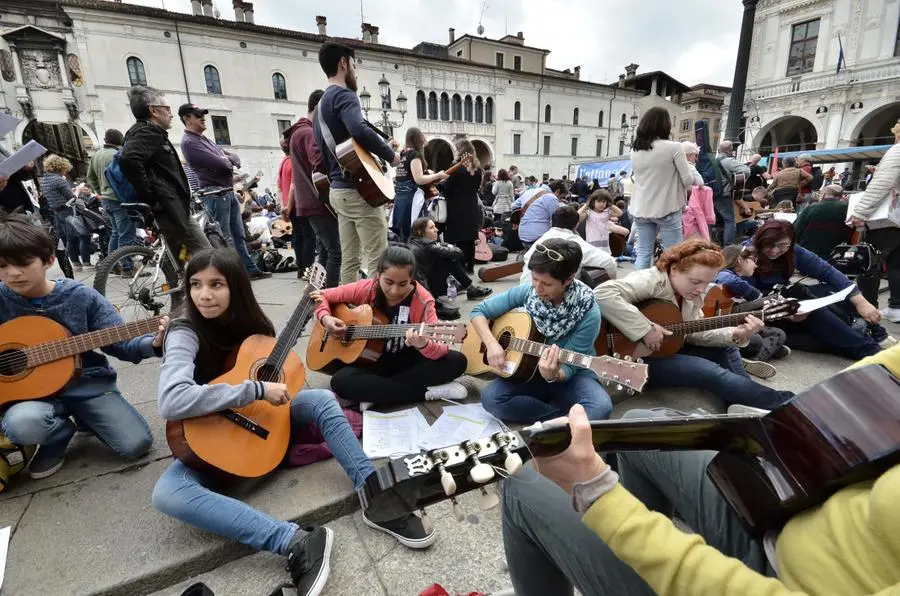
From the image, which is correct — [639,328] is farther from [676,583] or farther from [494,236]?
[494,236]

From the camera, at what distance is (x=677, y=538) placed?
82 centimetres

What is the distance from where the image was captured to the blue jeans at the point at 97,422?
78.1 inches

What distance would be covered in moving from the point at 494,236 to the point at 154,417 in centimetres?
715

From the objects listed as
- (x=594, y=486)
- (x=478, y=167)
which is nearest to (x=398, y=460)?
(x=594, y=486)

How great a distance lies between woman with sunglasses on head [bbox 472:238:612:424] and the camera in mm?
2330

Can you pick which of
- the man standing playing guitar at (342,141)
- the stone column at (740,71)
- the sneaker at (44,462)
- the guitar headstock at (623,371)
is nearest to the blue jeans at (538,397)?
the guitar headstock at (623,371)

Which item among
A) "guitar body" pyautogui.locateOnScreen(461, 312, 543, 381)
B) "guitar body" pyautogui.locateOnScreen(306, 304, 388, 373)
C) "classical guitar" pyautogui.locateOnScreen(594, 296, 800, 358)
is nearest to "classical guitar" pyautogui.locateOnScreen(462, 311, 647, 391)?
"guitar body" pyautogui.locateOnScreen(461, 312, 543, 381)

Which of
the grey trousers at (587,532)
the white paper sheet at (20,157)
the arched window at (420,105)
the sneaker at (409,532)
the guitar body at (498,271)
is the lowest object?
the sneaker at (409,532)

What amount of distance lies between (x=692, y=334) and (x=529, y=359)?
1.29m

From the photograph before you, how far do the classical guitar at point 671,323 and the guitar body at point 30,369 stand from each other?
9.89 ft

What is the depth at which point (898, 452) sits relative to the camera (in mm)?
746

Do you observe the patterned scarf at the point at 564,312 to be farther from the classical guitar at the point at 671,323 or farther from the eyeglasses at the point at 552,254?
the classical guitar at the point at 671,323

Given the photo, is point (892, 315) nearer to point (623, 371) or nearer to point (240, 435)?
point (623, 371)

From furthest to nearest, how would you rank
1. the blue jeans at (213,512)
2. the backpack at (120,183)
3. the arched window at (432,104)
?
the arched window at (432,104) < the backpack at (120,183) < the blue jeans at (213,512)
